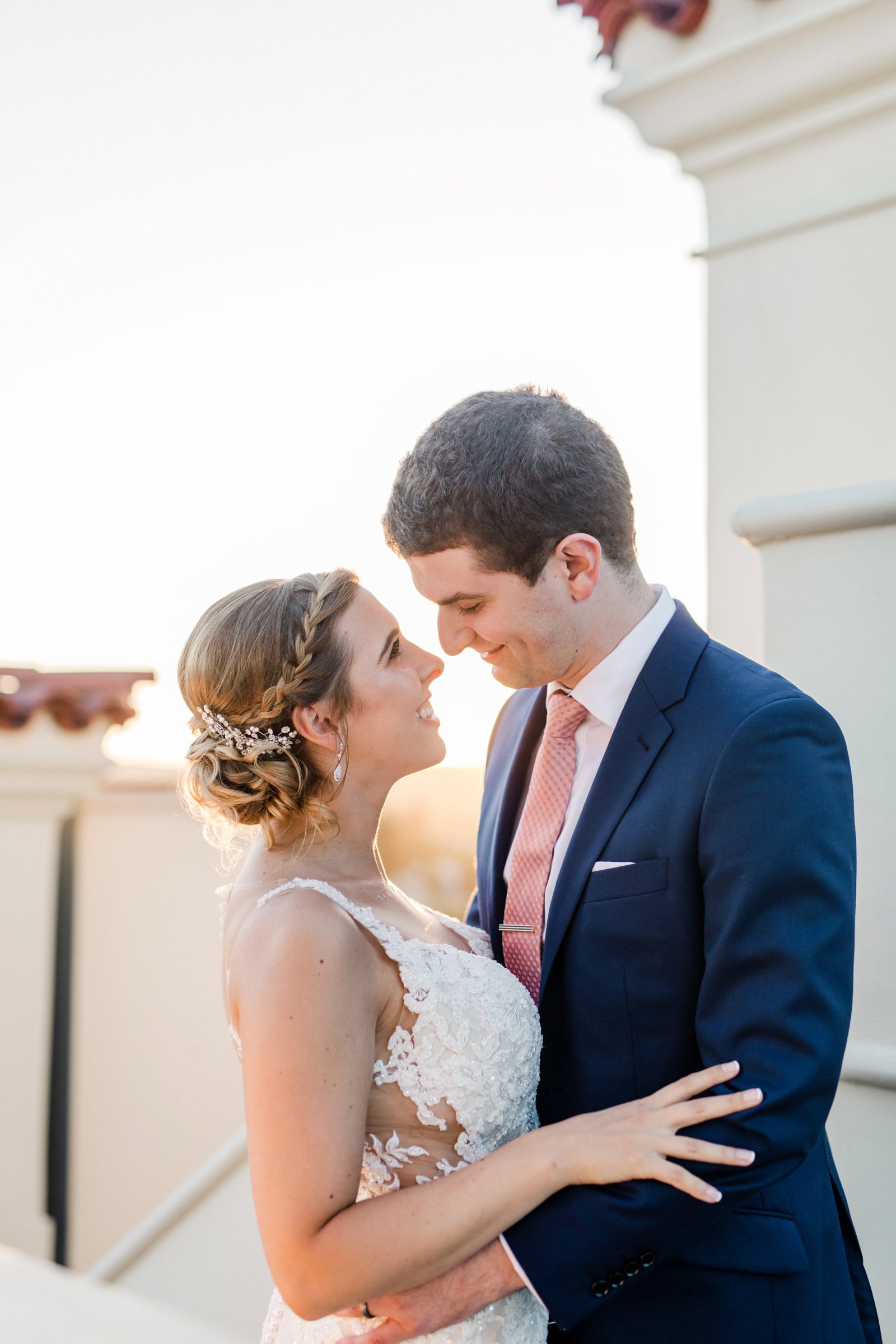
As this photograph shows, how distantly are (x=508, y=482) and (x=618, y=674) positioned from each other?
451 mm

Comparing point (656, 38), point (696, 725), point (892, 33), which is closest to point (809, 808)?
point (696, 725)

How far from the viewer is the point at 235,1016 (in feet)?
6.56

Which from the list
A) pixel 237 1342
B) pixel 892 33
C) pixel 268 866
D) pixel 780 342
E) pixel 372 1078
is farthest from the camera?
pixel 780 342

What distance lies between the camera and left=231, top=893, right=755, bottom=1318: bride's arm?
1.82m

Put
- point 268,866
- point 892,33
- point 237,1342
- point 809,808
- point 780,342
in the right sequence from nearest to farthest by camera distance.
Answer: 1. point 237,1342
2. point 809,808
3. point 268,866
4. point 892,33
5. point 780,342

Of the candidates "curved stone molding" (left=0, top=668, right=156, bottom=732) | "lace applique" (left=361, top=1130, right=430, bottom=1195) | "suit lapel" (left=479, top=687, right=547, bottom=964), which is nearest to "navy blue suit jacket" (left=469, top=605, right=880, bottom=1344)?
"lace applique" (left=361, top=1130, right=430, bottom=1195)

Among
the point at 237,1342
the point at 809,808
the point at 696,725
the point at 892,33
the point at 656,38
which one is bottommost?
the point at 237,1342

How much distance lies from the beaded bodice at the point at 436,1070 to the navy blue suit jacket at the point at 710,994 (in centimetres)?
12

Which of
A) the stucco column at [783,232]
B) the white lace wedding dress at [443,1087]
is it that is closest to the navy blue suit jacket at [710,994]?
the white lace wedding dress at [443,1087]

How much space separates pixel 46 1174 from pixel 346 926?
608 centimetres

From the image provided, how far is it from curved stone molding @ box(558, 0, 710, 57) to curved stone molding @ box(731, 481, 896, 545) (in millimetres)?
1707

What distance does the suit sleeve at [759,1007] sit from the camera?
185cm

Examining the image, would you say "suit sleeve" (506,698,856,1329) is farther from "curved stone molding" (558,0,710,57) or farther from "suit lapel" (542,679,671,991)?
"curved stone molding" (558,0,710,57)

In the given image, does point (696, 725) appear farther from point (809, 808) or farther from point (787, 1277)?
point (787, 1277)
